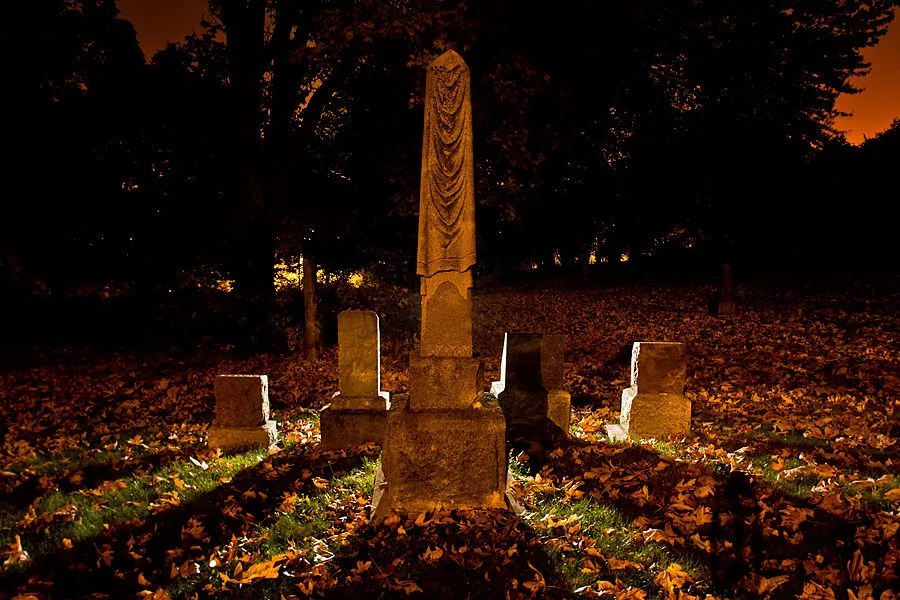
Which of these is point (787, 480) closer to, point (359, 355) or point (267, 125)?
point (359, 355)

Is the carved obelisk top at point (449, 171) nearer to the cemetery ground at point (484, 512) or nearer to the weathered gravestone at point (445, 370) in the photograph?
the weathered gravestone at point (445, 370)

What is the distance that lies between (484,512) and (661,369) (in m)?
3.66

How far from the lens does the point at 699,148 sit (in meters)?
21.9

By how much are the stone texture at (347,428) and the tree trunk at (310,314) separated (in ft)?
15.3

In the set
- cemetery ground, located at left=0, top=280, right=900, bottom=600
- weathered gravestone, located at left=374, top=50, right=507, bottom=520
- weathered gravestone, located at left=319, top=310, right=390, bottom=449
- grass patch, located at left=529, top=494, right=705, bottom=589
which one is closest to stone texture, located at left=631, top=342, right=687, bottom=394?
cemetery ground, located at left=0, top=280, right=900, bottom=600

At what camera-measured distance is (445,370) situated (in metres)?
4.26

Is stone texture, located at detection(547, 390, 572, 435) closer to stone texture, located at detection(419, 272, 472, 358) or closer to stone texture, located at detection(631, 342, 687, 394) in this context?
stone texture, located at detection(631, 342, 687, 394)

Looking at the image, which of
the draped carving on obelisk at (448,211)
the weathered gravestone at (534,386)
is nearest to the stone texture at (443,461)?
the draped carving on obelisk at (448,211)

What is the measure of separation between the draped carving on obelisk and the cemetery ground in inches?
61.4

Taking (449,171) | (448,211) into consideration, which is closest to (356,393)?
(448,211)

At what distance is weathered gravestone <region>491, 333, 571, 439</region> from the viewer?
21.7ft

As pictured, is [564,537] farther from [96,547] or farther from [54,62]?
[54,62]

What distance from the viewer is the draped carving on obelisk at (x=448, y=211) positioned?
431 cm

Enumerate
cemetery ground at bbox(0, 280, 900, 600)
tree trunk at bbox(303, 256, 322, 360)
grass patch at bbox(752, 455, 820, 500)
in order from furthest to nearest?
tree trunk at bbox(303, 256, 322, 360) → grass patch at bbox(752, 455, 820, 500) → cemetery ground at bbox(0, 280, 900, 600)
